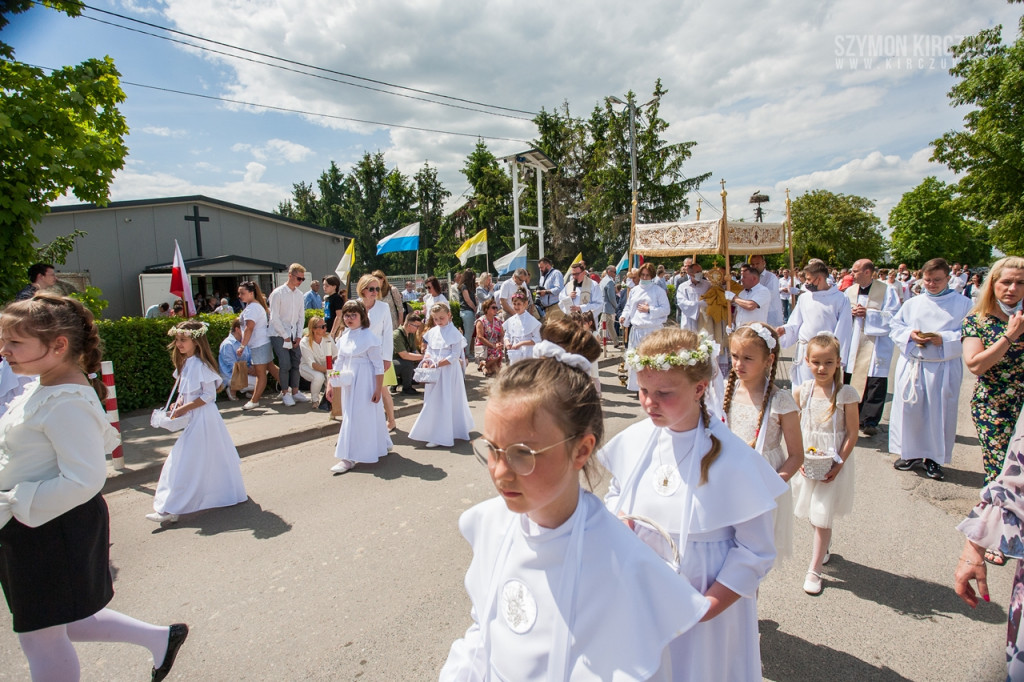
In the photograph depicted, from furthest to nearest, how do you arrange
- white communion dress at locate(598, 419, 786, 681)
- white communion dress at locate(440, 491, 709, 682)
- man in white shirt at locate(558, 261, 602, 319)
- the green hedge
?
man in white shirt at locate(558, 261, 602, 319), the green hedge, white communion dress at locate(598, 419, 786, 681), white communion dress at locate(440, 491, 709, 682)

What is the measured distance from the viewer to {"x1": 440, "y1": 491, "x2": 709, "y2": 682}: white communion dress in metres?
1.35

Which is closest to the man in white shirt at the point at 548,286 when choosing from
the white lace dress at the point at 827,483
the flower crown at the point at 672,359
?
the white lace dress at the point at 827,483

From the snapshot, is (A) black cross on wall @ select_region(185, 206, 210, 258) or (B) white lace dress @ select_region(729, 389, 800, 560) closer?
(B) white lace dress @ select_region(729, 389, 800, 560)

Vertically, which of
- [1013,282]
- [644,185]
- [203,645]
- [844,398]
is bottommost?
[203,645]

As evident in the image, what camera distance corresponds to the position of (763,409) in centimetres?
299

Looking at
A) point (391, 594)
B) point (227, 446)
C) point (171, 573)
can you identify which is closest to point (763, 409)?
point (391, 594)

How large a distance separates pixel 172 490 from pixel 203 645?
2.14 m

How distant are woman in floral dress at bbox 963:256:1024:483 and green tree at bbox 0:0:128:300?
927 cm

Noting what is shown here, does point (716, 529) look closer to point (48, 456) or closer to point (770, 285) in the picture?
point (48, 456)

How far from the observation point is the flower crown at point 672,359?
2.10 metres

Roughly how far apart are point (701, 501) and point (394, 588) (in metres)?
2.50

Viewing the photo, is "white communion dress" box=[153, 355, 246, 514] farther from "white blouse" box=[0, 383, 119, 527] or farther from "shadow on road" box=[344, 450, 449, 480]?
"white blouse" box=[0, 383, 119, 527]

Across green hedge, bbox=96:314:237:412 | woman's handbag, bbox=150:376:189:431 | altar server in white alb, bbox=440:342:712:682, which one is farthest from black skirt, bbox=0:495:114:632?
green hedge, bbox=96:314:237:412

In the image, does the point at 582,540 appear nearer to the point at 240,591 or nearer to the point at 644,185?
the point at 240,591
